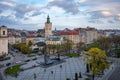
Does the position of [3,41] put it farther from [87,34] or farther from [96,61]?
[87,34]

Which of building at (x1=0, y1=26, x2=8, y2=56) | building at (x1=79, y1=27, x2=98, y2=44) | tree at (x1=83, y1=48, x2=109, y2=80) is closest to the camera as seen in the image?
tree at (x1=83, y1=48, x2=109, y2=80)

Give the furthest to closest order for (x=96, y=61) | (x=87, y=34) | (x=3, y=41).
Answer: (x=87, y=34)
(x=3, y=41)
(x=96, y=61)

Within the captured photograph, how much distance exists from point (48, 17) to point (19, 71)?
272 feet

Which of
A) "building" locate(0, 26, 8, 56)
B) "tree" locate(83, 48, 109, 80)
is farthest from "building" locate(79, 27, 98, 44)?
Result: "tree" locate(83, 48, 109, 80)

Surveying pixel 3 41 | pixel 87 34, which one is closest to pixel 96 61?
pixel 3 41

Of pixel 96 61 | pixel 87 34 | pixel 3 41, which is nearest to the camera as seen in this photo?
pixel 96 61

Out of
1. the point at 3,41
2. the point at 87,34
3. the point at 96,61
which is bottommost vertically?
the point at 96,61

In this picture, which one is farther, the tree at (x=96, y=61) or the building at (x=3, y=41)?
the building at (x=3, y=41)

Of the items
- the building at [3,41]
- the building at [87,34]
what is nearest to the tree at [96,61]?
the building at [3,41]

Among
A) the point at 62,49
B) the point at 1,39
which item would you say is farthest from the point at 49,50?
the point at 1,39

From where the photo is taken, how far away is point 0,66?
6134cm

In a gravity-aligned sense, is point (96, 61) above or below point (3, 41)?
below

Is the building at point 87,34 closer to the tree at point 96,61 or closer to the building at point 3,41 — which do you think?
the building at point 3,41

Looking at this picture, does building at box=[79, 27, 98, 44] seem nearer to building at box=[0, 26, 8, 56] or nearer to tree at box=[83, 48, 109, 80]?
building at box=[0, 26, 8, 56]
